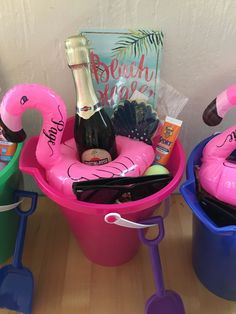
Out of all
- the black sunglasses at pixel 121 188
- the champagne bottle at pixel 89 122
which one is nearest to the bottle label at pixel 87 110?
the champagne bottle at pixel 89 122

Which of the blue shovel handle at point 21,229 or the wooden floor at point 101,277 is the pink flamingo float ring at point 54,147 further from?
the wooden floor at point 101,277

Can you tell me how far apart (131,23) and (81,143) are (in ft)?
0.69

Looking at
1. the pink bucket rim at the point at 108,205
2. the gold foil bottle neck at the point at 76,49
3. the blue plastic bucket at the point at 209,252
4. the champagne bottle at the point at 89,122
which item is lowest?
the blue plastic bucket at the point at 209,252

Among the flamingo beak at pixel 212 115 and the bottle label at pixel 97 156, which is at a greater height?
the flamingo beak at pixel 212 115

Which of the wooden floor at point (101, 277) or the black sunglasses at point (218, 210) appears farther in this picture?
the wooden floor at point (101, 277)

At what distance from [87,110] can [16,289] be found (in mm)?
336

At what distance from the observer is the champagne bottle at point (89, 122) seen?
0.48 metres

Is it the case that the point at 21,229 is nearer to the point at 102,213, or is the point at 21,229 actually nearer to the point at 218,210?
the point at 102,213

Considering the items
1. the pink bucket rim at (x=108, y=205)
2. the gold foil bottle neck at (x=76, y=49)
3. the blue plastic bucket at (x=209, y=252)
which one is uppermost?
the gold foil bottle neck at (x=76, y=49)

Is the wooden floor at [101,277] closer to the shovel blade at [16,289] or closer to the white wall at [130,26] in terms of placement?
the shovel blade at [16,289]

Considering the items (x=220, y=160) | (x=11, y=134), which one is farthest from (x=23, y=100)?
(x=220, y=160)

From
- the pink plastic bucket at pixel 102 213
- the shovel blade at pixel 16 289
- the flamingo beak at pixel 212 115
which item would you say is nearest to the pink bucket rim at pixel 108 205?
the pink plastic bucket at pixel 102 213

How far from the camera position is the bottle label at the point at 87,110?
51 cm

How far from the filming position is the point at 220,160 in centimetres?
53
